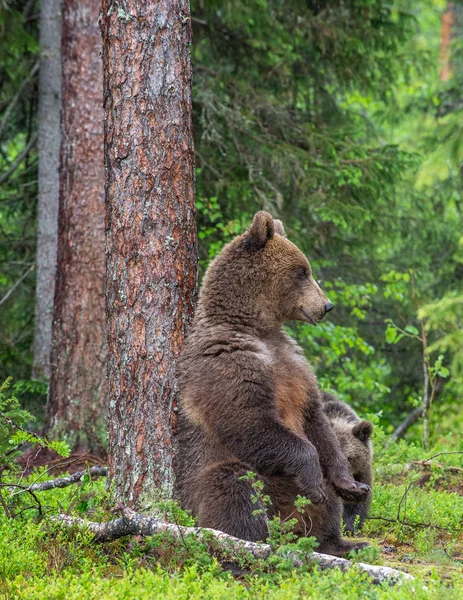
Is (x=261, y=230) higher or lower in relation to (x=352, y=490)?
higher

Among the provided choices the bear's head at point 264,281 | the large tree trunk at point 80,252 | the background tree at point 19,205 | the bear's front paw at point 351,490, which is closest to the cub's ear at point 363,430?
the bear's front paw at point 351,490

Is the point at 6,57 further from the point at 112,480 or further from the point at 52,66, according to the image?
the point at 112,480

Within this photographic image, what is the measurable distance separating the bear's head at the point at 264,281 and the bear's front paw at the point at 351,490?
120 centimetres

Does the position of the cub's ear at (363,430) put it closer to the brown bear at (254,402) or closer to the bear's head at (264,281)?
the brown bear at (254,402)

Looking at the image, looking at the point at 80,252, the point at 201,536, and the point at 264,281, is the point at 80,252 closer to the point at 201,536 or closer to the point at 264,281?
the point at 264,281

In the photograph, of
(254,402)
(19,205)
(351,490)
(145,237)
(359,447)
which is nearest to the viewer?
(254,402)

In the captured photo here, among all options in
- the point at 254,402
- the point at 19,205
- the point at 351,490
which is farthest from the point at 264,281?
the point at 19,205

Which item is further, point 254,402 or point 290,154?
point 290,154

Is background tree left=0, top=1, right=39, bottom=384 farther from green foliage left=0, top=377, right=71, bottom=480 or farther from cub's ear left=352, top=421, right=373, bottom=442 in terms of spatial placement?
cub's ear left=352, top=421, right=373, bottom=442

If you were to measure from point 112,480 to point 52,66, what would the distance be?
802 centimetres

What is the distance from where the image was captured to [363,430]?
7305 mm

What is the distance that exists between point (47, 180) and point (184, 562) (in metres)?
8.21

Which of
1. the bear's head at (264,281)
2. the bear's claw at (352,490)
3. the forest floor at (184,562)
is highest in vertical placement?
the bear's head at (264,281)

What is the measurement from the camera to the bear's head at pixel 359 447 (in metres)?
7.24
